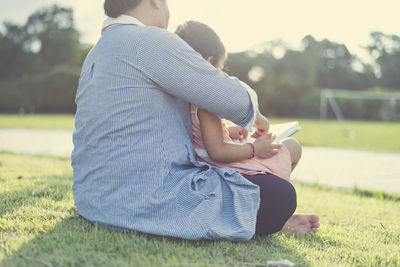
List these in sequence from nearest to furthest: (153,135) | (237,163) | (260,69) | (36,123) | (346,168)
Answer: (153,135) → (237,163) → (346,168) → (36,123) → (260,69)

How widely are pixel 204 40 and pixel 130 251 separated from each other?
38.7 inches

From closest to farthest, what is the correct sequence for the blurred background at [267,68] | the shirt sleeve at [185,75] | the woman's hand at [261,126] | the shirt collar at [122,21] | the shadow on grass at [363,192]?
the shirt sleeve at [185,75] → the shirt collar at [122,21] → the woman's hand at [261,126] → the shadow on grass at [363,192] → the blurred background at [267,68]

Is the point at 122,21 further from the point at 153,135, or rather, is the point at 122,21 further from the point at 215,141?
the point at 215,141

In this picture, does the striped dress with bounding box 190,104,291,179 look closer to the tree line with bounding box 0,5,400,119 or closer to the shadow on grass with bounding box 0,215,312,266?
the shadow on grass with bounding box 0,215,312,266

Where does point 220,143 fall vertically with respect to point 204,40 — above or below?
below

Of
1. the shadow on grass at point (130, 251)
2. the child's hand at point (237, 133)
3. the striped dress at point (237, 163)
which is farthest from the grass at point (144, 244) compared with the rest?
the child's hand at point (237, 133)

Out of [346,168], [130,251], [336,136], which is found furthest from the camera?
[336,136]

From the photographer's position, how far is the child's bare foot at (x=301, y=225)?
81.6 inches

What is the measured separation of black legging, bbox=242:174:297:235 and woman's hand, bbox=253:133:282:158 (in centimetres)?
11

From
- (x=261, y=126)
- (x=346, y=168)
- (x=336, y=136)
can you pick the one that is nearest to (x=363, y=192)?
(x=346, y=168)

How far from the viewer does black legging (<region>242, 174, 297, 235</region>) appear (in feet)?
5.89

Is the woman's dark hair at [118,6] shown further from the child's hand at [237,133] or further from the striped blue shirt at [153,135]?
the child's hand at [237,133]

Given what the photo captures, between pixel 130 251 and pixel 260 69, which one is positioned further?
pixel 260 69

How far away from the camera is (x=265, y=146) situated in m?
1.86
